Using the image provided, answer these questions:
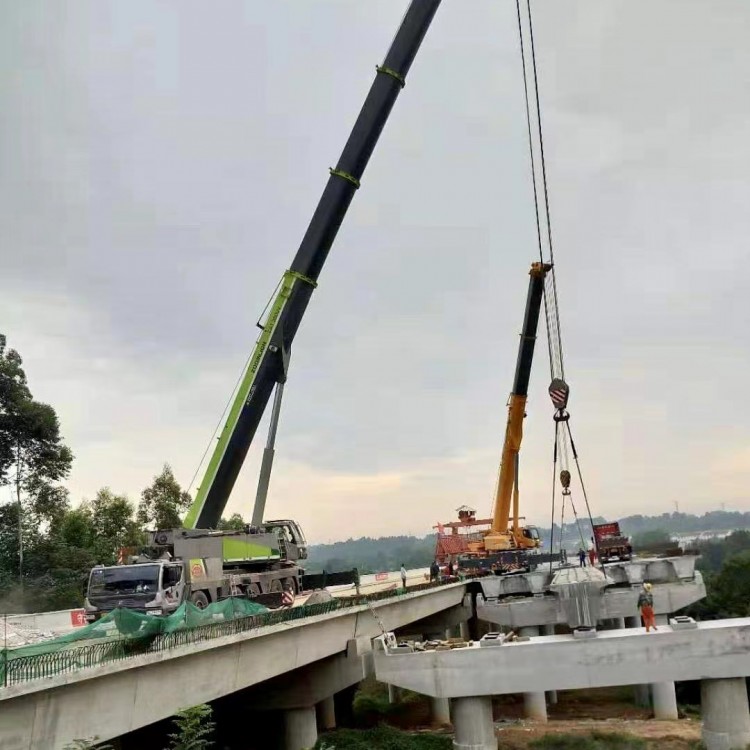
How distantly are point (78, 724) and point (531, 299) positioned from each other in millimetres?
36537

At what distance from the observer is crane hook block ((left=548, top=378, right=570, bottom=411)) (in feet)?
110

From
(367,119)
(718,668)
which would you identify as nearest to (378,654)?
(718,668)

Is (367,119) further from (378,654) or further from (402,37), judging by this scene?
(378,654)

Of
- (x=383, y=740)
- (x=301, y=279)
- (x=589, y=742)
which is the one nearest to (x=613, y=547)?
(x=589, y=742)

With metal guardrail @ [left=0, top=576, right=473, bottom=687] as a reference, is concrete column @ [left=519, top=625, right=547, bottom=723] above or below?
below

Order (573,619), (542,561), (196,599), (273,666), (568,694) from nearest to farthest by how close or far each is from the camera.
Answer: (273,666)
(196,599)
(573,619)
(568,694)
(542,561)

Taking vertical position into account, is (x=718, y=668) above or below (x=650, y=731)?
above

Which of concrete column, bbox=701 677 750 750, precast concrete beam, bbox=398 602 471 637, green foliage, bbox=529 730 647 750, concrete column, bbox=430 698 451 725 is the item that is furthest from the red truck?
concrete column, bbox=701 677 750 750

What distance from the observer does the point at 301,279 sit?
26.6m

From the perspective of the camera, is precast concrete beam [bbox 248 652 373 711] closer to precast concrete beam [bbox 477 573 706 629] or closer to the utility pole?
precast concrete beam [bbox 477 573 706 629]

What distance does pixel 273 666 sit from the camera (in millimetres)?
17172

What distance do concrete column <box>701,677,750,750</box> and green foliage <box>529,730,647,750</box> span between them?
11.6 feet

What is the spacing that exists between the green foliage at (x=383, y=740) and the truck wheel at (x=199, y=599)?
20.7 ft

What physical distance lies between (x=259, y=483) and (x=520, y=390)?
21728mm
